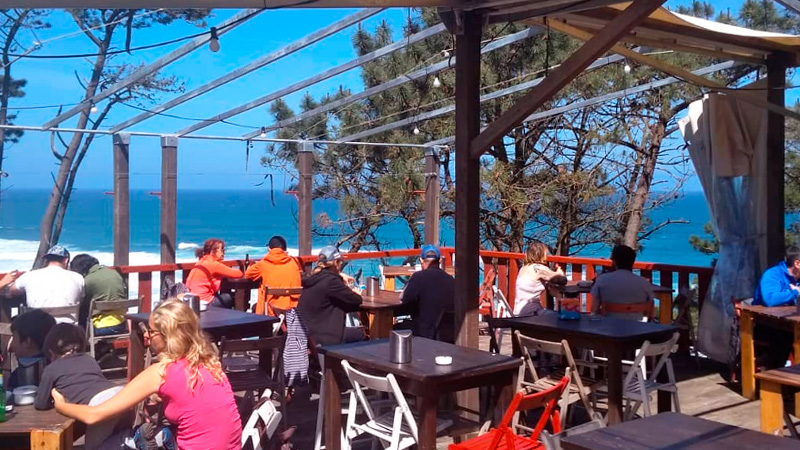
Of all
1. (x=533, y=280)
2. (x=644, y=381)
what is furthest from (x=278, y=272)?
(x=644, y=381)

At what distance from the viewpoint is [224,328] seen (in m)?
5.04

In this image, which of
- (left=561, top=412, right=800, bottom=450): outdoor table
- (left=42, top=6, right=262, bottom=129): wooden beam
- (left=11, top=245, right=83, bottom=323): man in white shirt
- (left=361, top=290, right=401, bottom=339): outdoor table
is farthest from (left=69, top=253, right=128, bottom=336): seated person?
(left=561, top=412, right=800, bottom=450): outdoor table

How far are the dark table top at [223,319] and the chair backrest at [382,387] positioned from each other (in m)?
1.48

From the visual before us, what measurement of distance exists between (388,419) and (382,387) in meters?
0.45

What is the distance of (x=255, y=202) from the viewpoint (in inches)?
2926

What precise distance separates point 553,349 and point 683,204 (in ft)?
237

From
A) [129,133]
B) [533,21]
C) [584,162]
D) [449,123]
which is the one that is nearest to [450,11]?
[533,21]

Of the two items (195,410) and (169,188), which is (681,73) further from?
(169,188)

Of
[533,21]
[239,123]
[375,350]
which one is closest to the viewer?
[375,350]

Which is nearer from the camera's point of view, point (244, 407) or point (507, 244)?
point (244, 407)

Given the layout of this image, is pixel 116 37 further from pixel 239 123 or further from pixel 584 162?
pixel 584 162

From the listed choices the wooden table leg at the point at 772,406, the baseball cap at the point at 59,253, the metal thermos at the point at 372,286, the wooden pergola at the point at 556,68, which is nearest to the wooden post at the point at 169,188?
the baseball cap at the point at 59,253

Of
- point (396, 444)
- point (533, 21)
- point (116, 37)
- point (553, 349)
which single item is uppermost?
point (116, 37)

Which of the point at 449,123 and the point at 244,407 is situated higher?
the point at 449,123
